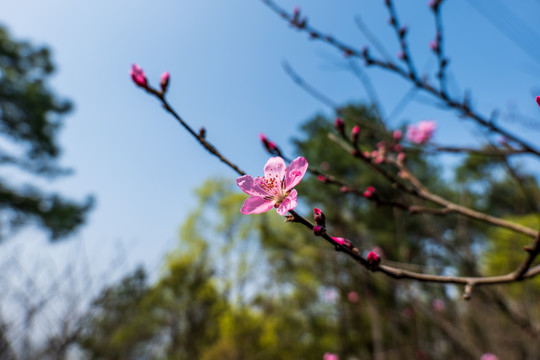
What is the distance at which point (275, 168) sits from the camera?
0.81 meters

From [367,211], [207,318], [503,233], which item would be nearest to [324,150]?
[367,211]

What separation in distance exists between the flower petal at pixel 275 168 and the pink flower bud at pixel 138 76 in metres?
0.37

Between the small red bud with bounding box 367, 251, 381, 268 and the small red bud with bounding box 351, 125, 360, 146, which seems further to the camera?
the small red bud with bounding box 351, 125, 360, 146

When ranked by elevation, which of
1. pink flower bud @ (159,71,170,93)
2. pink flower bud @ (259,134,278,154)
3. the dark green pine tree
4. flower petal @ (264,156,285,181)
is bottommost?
flower petal @ (264,156,285,181)

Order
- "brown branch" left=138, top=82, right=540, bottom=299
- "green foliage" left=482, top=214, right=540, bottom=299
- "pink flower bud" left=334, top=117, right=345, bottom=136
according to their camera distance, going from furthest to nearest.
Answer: "green foliage" left=482, top=214, right=540, bottom=299 < "pink flower bud" left=334, top=117, right=345, bottom=136 < "brown branch" left=138, top=82, right=540, bottom=299

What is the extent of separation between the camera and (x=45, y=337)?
10.6 feet

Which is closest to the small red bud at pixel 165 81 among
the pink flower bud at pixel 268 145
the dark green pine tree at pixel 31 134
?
the pink flower bud at pixel 268 145

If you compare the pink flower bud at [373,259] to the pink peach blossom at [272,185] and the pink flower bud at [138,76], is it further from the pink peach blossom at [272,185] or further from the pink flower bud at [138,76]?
the pink flower bud at [138,76]

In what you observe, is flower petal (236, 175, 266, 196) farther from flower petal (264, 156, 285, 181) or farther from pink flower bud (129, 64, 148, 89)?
pink flower bud (129, 64, 148, 89)

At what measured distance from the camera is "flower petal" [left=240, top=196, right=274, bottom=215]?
2.38ft

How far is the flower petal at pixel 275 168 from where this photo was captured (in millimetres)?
790

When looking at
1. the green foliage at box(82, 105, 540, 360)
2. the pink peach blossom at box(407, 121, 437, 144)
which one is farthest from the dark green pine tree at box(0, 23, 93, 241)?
the pink peach blossom at box(407, 121, 437, 144)

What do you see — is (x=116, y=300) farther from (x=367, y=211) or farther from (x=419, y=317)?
(x=367, y=211)

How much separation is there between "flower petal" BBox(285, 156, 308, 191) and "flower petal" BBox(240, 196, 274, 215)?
6cm
